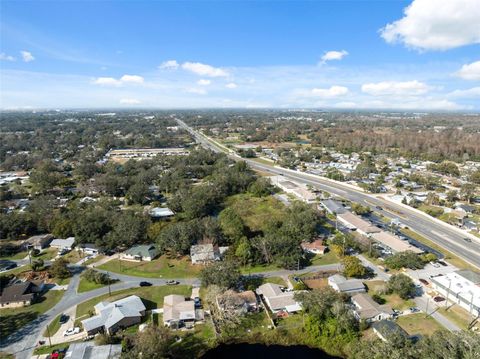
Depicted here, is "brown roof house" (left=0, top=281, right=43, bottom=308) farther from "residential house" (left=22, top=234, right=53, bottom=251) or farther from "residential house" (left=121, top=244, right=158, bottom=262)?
"residential house" (left=22, top=234, right=53, bottom=251)

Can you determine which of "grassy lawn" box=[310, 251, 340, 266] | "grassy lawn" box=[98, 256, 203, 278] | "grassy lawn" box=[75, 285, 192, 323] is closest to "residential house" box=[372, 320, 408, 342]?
"grassy lawn" box=[310, 251, 340, 266]

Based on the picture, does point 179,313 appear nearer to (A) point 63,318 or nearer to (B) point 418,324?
(A) point 63,318

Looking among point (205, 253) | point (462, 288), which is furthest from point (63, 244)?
point (462, 288)

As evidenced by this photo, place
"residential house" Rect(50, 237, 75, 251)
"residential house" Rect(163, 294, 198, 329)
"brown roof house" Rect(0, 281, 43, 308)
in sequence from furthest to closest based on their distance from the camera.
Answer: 1. "residential house" Rect(50, 237, 75, 251)
2. "brown roof house" Rect(0, 281, 43, 308)
3. "residential house" Rect(163, 294, 198, 329)

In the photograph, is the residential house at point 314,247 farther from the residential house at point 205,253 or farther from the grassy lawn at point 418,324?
the grassy lawn at point 418,324

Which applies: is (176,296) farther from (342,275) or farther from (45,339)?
(342,275)

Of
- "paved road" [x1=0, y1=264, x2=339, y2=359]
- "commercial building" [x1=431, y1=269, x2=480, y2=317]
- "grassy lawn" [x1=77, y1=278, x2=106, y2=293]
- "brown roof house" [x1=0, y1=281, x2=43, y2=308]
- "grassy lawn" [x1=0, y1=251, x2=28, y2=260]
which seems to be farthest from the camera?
"grassy lawn" [x1=0, y1=251, x2=28, y2=260]

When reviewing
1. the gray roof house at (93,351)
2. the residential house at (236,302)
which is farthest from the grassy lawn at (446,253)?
the gray roof house at (93,351)

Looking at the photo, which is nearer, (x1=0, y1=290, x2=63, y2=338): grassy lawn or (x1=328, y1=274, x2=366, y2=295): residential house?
(x1=0, y1=290, x2=63, y2=338): grassy lawn
